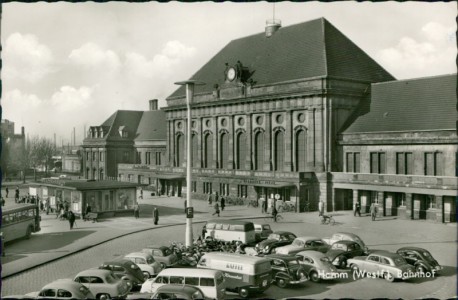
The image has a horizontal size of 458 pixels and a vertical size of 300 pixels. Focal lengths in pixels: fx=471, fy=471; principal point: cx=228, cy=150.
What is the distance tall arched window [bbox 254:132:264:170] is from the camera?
56316 millimetres

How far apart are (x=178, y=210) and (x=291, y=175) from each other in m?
12.3

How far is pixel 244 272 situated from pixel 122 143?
7101 cm

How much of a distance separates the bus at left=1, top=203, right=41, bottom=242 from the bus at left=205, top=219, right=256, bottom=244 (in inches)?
497

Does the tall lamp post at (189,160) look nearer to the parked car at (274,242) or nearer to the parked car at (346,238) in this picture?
the parked car at (274,242)

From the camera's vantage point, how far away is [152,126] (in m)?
86.3

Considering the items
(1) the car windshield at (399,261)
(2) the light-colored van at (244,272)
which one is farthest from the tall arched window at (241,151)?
(2) the light-colored van at (244,272)

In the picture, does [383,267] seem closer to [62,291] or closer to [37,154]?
[62,291]

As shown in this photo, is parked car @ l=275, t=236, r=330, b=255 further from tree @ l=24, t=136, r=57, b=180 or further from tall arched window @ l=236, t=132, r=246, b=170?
tree @ l=24, t=136, r=57, b=180

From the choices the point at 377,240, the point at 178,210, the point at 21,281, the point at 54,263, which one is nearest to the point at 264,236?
the point at 377,240

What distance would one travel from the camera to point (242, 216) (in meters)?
44.5

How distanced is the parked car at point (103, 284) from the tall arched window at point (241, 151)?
132 feet

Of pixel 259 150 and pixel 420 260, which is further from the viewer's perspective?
pixel 259 150

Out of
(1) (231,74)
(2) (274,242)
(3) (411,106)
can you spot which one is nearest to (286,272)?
(2) (274,242)

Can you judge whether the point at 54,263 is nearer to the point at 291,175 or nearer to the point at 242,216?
the point at 242,216
